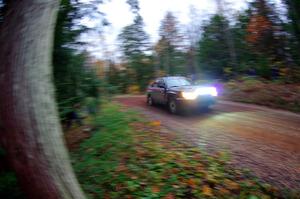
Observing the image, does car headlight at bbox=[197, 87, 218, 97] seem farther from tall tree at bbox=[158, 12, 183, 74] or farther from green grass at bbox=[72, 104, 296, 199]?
tall tree at bbox=[158, 12, 183, 74]

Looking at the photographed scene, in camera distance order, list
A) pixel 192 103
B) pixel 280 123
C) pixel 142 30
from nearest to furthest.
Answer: pixel 280 123 < pixel 192 103 < pixel 142 30

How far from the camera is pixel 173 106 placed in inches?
534

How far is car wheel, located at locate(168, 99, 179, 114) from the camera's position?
13.3 m

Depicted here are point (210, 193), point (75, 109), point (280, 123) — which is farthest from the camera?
point (280, 123)

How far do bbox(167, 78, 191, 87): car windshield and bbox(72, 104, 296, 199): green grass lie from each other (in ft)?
16.4

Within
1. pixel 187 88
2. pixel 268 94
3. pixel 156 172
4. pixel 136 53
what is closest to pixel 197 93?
pixel 187 88

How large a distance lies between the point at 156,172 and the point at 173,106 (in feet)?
22.3

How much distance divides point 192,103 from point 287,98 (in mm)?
5554

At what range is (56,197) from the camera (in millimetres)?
4082

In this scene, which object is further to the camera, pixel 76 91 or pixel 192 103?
pixel 192 103

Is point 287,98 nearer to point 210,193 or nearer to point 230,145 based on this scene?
point 230,145

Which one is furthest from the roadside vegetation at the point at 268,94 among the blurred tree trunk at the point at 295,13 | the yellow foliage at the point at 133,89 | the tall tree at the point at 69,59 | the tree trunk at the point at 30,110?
the yellow foliage at the point at 133,89

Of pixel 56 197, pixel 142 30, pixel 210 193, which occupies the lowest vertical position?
pixel 210 193

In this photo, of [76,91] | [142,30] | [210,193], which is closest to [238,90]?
[76,91]
